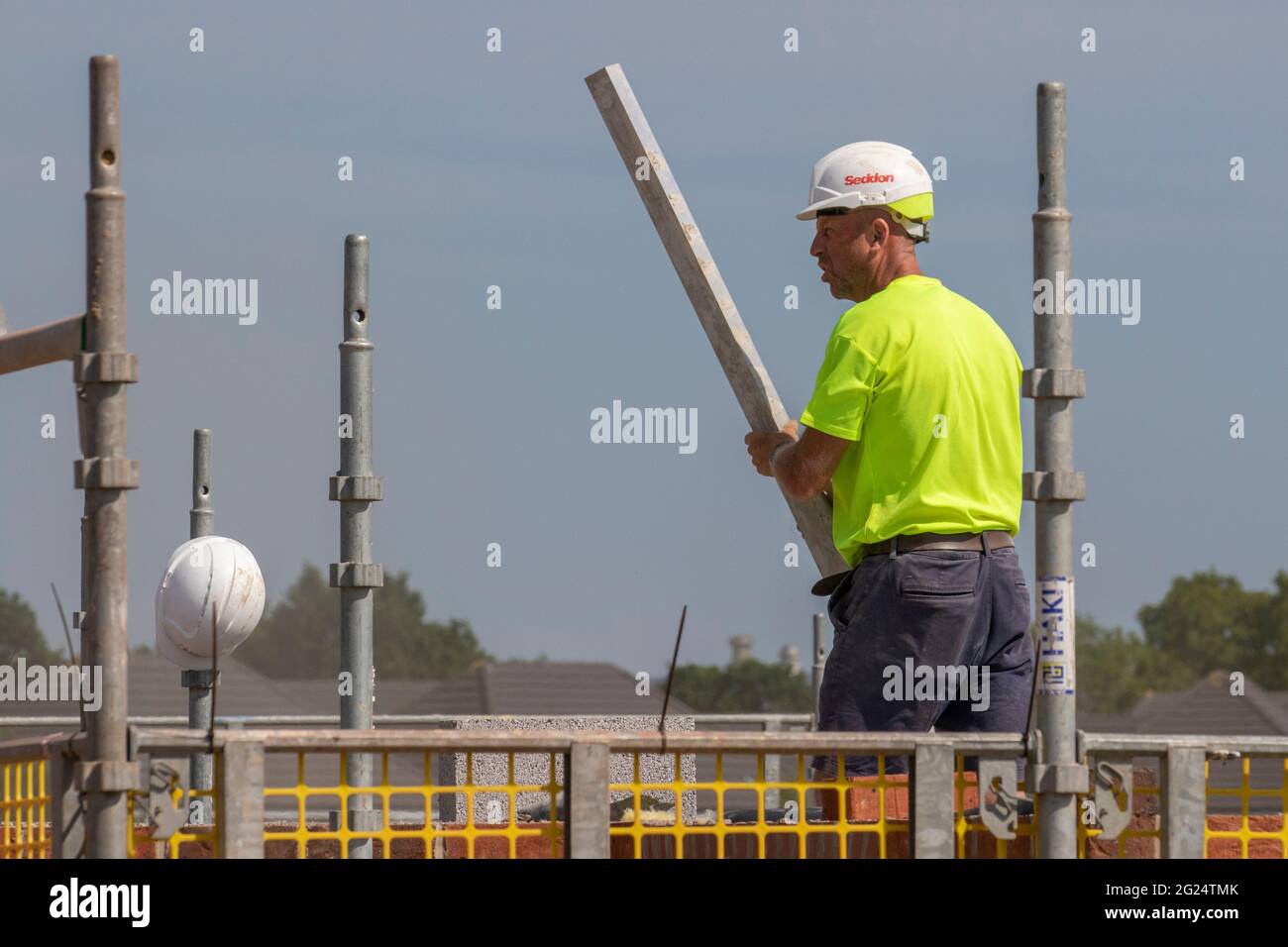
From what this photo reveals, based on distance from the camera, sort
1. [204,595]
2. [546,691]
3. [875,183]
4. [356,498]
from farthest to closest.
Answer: [546,691] < [204,595] < [356,498] < [875,183]

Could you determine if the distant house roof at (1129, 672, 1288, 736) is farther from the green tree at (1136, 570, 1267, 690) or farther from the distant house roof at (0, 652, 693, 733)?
the green tree at (1136, 570, 1267, 690)

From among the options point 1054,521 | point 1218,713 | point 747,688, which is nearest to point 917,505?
point 1054,521

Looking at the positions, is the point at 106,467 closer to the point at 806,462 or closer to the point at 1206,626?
the point at 806,462

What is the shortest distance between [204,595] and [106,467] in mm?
6651

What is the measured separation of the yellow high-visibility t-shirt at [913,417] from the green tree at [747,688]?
10265 cm

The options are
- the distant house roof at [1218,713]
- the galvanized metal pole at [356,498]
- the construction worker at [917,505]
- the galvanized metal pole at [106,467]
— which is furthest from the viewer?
the distant house roof at [1218,713]

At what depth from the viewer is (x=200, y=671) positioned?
1304 centimetres

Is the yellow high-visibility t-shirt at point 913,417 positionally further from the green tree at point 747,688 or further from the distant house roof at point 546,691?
the green tree at point 747,688

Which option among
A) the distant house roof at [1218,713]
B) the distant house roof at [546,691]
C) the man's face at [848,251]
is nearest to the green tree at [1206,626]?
the distant house roof at [1218,713]

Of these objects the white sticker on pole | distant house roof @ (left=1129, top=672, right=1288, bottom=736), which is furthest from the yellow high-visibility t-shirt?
distant house roof @ (left=1129, top=672, right=1288, bottom=736)

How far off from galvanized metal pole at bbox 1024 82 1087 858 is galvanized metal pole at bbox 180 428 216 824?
300 inches

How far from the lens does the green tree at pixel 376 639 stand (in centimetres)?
15088

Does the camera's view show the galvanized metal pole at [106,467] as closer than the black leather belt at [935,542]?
Yes
